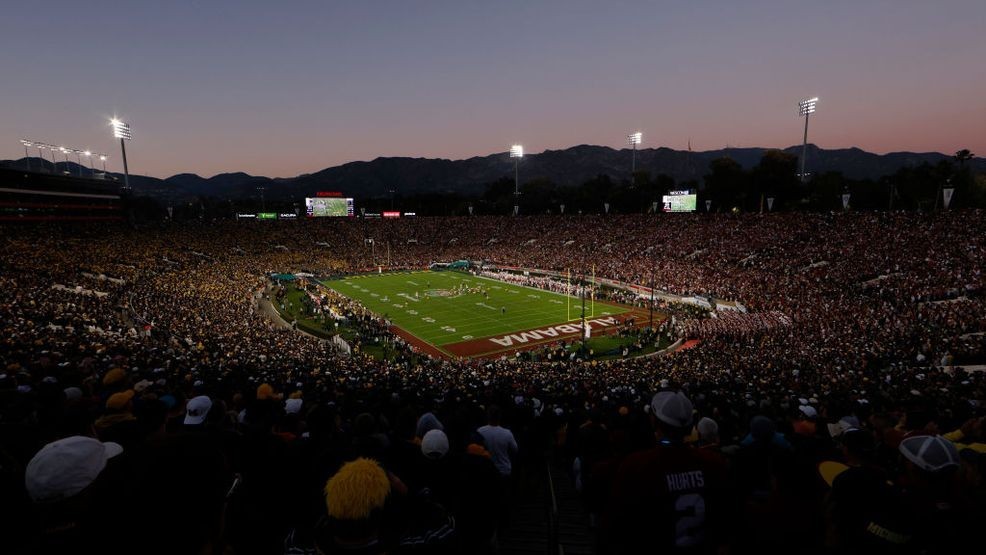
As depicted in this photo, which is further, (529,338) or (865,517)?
(529,338)

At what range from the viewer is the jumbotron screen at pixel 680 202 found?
7631cm

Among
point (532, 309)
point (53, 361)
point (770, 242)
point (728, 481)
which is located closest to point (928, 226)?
point (770, 242)

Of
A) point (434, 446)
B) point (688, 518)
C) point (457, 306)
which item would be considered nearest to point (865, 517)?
point (688, 518)

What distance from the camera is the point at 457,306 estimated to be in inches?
1761

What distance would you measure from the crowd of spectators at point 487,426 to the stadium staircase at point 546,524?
1.45ft

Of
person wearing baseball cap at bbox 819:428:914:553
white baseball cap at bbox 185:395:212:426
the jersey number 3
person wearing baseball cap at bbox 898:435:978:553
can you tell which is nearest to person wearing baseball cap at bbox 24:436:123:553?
white baseball cap at bbox 185:395:212:426

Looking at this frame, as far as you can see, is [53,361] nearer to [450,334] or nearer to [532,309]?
[450,334]

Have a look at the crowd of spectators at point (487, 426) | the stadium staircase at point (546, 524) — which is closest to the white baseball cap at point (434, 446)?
the crowd of spectators at point (487, 426)

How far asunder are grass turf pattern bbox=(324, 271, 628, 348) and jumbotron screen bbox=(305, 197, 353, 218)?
48.5m

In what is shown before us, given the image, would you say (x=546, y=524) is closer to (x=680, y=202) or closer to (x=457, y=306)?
(x=457, y=306)

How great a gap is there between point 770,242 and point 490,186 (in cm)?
11286

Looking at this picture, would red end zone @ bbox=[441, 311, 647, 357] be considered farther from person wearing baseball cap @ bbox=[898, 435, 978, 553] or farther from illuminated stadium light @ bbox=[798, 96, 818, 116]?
illuminated stadium light @ bbox=[798, 96, 818, 116]

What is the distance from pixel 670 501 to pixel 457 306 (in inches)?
1669

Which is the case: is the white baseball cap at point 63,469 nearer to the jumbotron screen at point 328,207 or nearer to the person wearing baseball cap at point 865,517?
the person wearing baseball cap at point 865,517
